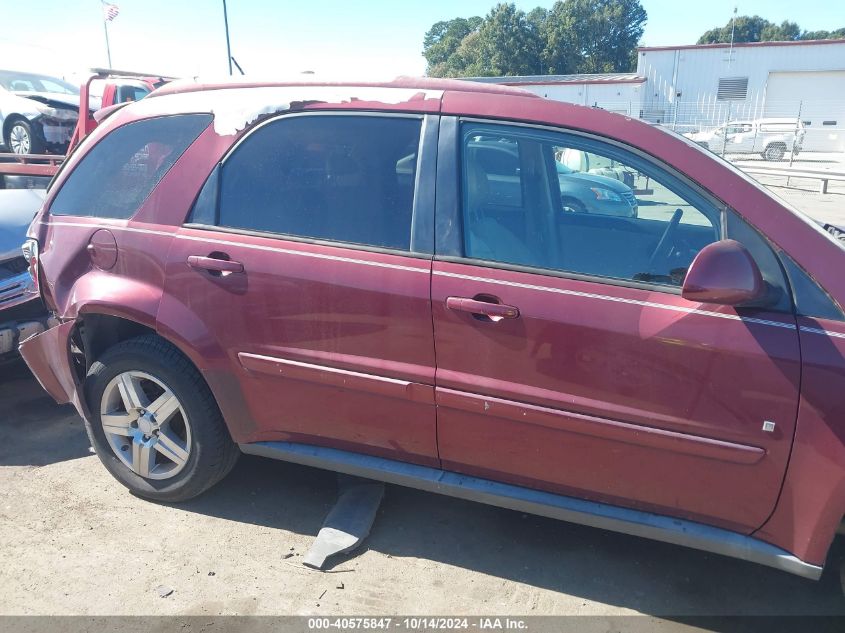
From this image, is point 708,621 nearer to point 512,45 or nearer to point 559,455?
point 559,455

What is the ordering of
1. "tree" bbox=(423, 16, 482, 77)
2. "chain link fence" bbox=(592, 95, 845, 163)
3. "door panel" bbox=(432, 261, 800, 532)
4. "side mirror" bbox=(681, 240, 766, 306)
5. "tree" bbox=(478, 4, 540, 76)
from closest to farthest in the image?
"side mirror" bbox=(681, 240, 766, 306) < "door panel" bbox=(432, 261, 800, 532) < "chain link fence" bbox=(592, 95, 845, 163) < "tree" bbox=(478, 4, 540, 76) < "tree" bbox=(423, 16, 482, 77)

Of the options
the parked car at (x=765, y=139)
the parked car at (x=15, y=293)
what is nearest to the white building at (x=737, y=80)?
the parked car at (x=765, y=139)

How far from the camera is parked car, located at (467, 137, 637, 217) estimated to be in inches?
104

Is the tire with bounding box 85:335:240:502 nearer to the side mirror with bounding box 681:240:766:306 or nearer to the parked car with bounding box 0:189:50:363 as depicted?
the parked car with bounding box 0:189:50:363

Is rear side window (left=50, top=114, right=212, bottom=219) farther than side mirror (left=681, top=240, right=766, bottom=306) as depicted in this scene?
Yes

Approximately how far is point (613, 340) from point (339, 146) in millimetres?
1377

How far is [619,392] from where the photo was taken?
2316 millimetres

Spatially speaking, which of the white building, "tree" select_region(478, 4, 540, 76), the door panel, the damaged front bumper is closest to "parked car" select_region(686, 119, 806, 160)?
the white building

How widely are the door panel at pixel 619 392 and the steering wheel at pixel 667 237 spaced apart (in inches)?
6.7

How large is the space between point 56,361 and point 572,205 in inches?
104

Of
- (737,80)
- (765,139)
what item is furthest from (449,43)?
(765,139)

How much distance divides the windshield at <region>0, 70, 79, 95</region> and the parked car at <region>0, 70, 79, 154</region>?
0.31 meters

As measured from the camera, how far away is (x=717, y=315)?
2.18 metres

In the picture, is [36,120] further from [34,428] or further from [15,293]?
[34,428]
